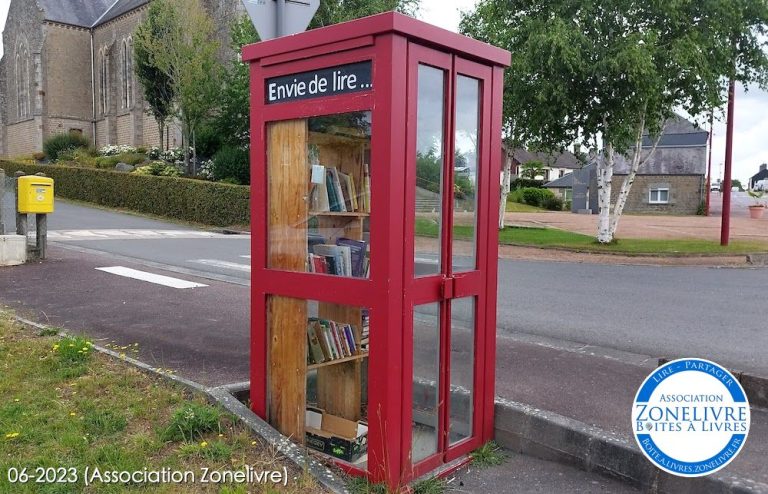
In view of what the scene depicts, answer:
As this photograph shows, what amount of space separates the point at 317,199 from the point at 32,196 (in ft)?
30.1

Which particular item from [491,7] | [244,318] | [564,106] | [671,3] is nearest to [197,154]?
[491,7]

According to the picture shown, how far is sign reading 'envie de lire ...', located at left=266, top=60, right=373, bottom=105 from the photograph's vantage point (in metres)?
3.49

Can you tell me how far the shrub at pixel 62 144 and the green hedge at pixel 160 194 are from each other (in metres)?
11.8

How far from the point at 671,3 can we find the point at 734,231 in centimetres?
1213

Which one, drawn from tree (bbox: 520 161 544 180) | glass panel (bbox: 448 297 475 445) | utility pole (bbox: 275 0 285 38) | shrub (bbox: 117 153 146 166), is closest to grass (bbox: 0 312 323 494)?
glass panel (bbox: 448 297 475 445)

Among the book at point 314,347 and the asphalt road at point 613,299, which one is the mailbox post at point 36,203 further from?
the book at point 314,347

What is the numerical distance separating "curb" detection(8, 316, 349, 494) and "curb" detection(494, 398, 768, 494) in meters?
1.26

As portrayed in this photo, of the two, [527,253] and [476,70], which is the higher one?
[476,70]

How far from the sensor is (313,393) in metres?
4.35

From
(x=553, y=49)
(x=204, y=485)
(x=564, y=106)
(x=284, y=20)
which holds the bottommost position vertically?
(x=204, y=485)

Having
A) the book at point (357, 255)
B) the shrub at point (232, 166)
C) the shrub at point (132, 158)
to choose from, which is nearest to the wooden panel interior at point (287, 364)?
the book at point (357, 255)

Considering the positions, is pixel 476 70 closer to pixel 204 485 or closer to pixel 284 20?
pixel 284 20

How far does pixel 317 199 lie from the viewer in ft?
13.2

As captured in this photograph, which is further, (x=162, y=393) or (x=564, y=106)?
(x=564, y=106)
